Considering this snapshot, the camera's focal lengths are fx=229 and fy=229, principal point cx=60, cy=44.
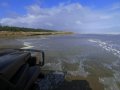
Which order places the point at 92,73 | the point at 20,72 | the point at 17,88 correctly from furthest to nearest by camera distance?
the point at 92,73 → the point at 20,72 → the point at 17,88

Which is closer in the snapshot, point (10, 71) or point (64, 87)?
point (10, 71)

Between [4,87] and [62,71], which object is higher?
[4,87]

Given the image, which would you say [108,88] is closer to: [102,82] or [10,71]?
[102,82]

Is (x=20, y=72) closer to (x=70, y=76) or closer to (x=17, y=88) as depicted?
(x=17, y=88)

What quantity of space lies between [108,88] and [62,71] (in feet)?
9.62

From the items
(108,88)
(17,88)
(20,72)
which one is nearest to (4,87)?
(17,88)

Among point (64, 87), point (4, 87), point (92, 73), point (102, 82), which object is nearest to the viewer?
point (4, 87)

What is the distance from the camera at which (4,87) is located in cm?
399

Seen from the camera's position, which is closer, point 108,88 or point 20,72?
point 20,72

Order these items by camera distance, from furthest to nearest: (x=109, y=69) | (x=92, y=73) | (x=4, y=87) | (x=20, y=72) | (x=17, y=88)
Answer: (x=109, y=69) < (x=92, y=73) < (x=20, y=72) < (x=17, y=88) < (x=4, y=87)

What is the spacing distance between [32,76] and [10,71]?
1.70 metres

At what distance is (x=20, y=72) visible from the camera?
5352 mm

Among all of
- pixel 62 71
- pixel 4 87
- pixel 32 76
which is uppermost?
pixel 4 87

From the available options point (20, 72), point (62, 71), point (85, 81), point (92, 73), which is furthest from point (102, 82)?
point (20, 72)
